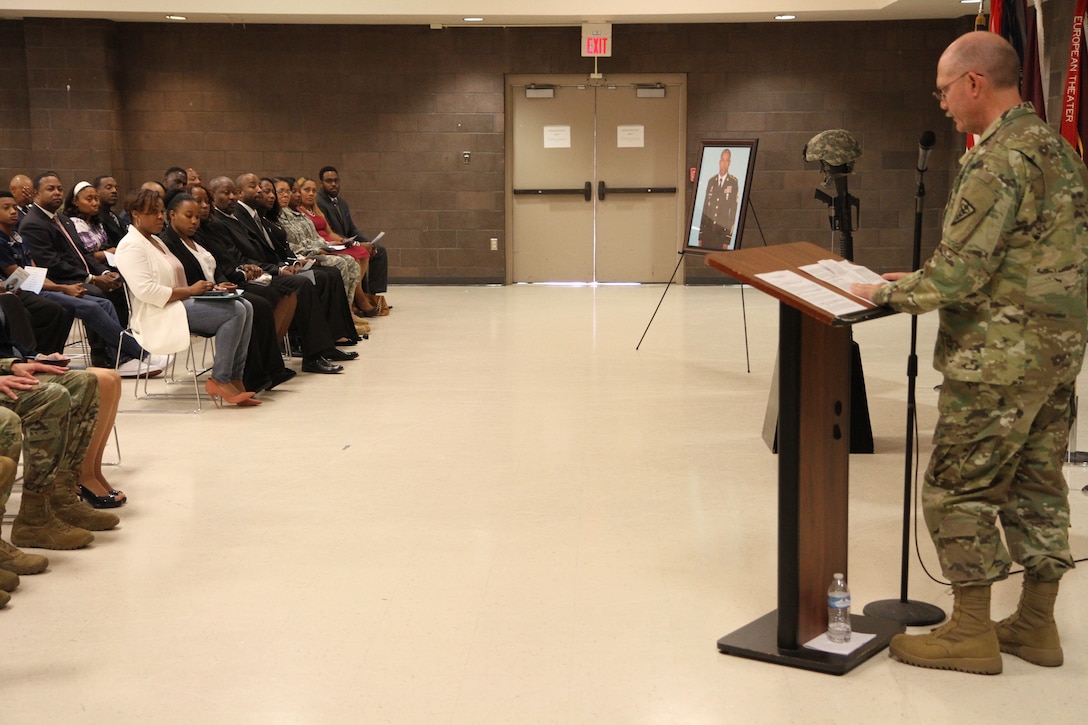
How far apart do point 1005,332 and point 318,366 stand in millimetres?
5441

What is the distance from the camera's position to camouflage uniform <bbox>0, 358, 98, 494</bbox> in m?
3.79

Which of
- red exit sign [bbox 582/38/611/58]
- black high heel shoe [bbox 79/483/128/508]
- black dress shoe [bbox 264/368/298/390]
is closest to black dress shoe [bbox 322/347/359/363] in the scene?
black dress shoe [bbox 264/368/298/390]

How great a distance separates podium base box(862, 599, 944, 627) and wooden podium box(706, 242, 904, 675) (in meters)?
0.12

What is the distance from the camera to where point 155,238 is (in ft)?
20.5

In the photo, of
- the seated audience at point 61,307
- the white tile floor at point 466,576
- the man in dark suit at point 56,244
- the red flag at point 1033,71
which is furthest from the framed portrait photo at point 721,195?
Result: the man in dark suit at point 56,244

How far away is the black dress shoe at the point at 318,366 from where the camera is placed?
24.5 feet

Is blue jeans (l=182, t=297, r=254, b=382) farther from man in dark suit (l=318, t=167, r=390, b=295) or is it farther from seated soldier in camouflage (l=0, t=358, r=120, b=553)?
man in dark suit (l=318, t=167, r=390, b=295)

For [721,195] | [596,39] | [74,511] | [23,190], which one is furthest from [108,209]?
[596,39]

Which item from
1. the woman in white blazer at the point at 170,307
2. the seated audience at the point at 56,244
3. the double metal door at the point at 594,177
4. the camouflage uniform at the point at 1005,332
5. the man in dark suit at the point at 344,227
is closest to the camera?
the camouflage uniform at the point at 1005,332

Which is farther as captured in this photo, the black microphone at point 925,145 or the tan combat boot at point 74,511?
the tan combat boot at point 74,511

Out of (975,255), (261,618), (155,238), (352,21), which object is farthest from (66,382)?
(352,21)

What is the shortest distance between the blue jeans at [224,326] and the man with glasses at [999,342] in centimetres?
433

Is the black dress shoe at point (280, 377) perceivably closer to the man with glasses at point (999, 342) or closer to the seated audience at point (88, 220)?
the seated audience at point (88, 220)

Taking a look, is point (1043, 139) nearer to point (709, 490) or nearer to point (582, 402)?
point (709, 490)
